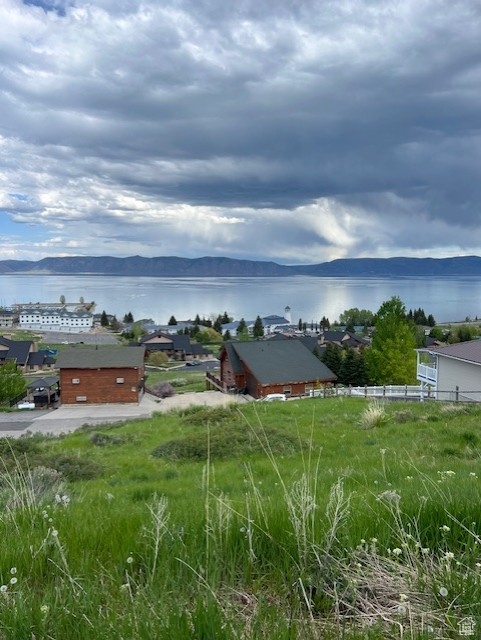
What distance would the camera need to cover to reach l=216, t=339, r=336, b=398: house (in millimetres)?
34469

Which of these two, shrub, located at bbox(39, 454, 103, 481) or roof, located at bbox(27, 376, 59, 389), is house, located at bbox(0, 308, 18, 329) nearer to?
roof, located at bbox(27, 376, 59, 389)

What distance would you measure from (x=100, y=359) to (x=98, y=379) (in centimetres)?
158

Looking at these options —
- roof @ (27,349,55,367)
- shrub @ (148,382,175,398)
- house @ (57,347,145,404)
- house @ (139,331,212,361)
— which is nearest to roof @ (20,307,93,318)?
house @ (139,331,212,361)

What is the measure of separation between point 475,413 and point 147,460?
28.9 feet

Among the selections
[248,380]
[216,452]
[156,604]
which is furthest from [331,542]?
[248,380]

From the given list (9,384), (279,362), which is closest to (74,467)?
(279,362)

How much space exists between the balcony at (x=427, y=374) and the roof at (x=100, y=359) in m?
19.7

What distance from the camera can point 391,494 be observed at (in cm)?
338

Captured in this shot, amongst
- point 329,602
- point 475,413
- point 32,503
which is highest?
point 329,602

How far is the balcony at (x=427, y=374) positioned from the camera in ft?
87.5

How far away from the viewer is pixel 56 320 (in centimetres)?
15450

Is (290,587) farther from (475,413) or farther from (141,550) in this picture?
(475,413)

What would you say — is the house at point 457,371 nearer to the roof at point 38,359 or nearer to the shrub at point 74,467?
the shrub at point 74,467

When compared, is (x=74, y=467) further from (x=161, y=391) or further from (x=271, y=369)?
(x=161, y=391)
